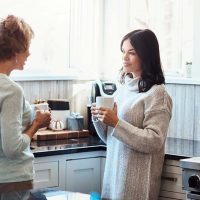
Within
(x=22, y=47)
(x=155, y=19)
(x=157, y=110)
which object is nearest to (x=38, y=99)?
(x=155, y=19)

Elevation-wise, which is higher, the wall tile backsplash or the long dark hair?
the long dark hair

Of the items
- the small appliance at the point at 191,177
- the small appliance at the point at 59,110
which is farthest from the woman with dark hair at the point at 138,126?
the small appliance at the point at 59,110

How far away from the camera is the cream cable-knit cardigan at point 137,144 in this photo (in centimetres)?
283

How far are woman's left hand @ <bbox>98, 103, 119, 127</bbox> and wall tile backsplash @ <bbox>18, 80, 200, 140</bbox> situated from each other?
1.13 m

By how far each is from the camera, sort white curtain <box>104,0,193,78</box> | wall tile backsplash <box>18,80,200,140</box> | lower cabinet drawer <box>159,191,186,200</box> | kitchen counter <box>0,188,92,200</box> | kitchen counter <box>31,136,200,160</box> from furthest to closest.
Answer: white curtain <box>104,0,193,78</box> < wall tile backsplash <box>18,80,200,140</box> < kitchen counter <box>31,136,200,160</box> < lower cabinet drawer <box>159,191,186,200</box> < kitchen counter <box>0,188,92,200</box>

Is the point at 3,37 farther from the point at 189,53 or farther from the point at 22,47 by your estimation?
the point at 189,53

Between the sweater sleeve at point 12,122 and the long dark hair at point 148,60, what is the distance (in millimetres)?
852

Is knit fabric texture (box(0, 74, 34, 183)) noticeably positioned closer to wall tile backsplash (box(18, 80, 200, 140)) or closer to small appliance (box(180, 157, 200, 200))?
small appliance (box(180, 157, 200, 200))

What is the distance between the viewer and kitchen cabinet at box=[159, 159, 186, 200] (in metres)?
3.15

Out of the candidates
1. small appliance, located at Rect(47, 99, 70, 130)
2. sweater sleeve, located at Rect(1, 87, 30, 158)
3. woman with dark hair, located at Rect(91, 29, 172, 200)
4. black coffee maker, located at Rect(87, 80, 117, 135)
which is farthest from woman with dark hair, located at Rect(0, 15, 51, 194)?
black coffee maker, located at Rect(87, 80, 117, 135)

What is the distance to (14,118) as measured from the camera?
2.26m

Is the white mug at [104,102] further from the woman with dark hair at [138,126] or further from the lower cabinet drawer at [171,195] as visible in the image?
the lower cabinet drawer at [171,195]

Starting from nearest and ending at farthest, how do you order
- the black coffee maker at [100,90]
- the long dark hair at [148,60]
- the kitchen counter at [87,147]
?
the long dark hair at [148,60] → the kitchen counter at [87,147] → the black coffee maker at [100,90]

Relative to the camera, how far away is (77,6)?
14.0ft
